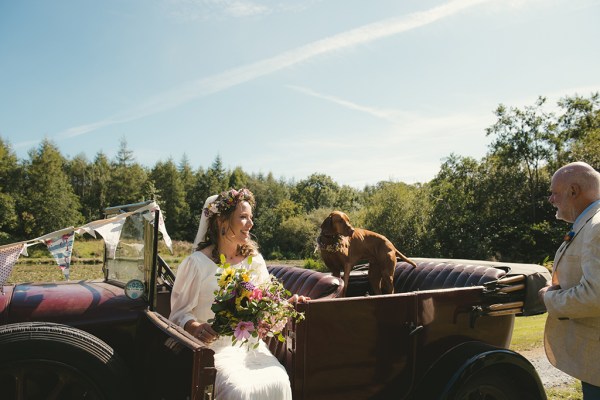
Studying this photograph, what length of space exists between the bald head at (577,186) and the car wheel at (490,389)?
1242mm

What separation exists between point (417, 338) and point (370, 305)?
48 centimetres

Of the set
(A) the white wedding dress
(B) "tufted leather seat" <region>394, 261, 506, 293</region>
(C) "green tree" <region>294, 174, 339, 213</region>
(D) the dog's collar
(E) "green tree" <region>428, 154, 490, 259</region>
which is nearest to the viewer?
(A) the white wedding dress

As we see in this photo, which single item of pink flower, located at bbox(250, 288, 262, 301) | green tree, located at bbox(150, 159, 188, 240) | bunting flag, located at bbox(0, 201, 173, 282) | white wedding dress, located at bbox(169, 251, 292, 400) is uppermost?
green tree, located at bbox(150, 159, 188, 240)

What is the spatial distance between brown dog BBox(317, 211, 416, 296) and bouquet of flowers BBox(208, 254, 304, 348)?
1.99m

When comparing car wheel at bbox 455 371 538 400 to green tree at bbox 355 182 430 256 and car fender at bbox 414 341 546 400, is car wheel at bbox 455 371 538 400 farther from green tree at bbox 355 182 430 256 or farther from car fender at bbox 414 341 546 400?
green tree at bbox 355 182 430 256

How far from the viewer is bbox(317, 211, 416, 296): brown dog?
441 centimetres

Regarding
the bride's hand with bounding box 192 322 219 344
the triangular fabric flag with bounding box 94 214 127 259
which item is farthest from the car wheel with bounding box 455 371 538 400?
the triangular fabric flag with bounding box 94 214 127 259

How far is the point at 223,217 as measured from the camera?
10.1 ft

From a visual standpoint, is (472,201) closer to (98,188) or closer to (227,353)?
(227,353)

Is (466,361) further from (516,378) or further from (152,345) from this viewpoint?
(152,345)

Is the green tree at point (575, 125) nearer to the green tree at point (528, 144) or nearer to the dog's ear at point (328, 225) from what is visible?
the green tree at point (528, 144)

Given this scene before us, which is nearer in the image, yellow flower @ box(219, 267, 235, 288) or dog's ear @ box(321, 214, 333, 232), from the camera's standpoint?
yellow flower @ box(219, 267, 235, 288)

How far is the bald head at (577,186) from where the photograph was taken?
2559 mm

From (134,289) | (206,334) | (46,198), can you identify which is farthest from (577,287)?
(46,198)
